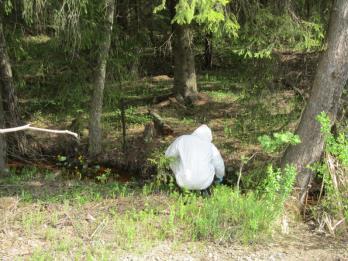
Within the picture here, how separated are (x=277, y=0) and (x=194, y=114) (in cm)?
562

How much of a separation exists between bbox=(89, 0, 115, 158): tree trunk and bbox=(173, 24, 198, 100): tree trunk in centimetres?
455

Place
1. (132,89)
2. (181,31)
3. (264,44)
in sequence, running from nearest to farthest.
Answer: (264,44) → (181,31) → (132,89)

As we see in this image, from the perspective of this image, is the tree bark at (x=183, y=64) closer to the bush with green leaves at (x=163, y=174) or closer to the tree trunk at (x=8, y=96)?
the tree trunk at (x=8, y=96)

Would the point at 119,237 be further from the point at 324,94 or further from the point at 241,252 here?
the point at 324,94

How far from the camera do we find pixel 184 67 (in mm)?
15430

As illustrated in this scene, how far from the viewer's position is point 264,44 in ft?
30.5

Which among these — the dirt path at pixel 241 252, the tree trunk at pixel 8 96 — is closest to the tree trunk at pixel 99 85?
the tree trunk at pixel 8 96

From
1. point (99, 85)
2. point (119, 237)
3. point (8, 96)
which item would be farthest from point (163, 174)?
point (8, 96)

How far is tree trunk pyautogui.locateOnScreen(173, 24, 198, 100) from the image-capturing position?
14962 mm

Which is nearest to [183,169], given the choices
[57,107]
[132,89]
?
[57,107]

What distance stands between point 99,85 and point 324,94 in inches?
212

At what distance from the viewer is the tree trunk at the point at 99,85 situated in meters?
10.3

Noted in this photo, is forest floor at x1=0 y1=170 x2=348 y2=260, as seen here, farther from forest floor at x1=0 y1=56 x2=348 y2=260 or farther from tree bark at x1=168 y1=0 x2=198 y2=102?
tree bark at x1=168 y1=0 x2=198 y2=102

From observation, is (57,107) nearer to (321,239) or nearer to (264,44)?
(264,44)
